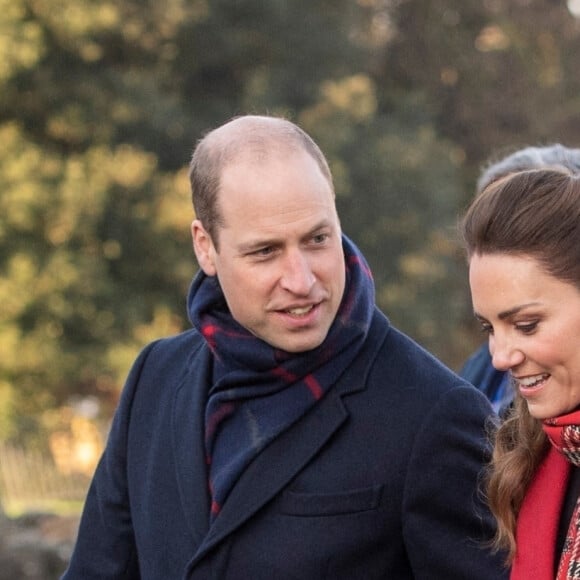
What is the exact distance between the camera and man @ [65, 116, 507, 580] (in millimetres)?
2777

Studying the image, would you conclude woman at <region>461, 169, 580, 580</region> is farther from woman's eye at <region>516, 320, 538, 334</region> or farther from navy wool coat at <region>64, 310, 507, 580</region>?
navy wool coat at <region>64, 310, 507, 580</region>

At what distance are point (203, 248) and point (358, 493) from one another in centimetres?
75

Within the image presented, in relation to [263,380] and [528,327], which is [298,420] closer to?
[263,380]

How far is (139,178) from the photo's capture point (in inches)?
595

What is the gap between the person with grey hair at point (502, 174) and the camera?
3377 mm

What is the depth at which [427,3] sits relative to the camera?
23.0m

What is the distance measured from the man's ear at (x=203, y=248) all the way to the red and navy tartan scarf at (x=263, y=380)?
141 millimetres

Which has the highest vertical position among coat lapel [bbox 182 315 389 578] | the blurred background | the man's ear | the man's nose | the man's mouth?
the blurred background

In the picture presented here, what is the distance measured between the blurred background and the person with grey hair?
8.83 metres

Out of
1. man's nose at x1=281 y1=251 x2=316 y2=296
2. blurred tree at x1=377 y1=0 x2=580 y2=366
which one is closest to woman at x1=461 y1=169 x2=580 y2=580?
man's nose at x1=281 y1=251 x2=316 y2=296

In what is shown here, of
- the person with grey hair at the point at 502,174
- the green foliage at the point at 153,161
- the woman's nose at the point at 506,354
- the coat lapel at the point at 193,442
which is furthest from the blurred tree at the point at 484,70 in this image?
the woman's nose at the point at 506,354

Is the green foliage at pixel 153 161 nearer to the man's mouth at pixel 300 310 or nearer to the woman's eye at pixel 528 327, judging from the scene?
the man's mouth at pixel 300 310

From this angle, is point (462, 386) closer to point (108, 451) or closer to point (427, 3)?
point (108, 451)

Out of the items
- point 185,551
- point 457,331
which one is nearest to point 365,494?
point 185,551
